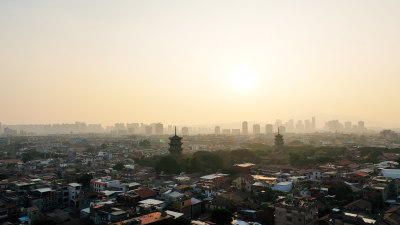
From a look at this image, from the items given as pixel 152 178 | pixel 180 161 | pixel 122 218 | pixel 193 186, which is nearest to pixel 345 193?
pixel 193 186

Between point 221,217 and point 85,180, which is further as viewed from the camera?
point 85,180

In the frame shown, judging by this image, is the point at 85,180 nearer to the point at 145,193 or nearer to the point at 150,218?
the point at 145,193

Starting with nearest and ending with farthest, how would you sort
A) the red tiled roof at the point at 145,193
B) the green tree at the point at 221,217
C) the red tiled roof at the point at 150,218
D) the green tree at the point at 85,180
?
the red tiled roof at the point at 150,218, the green tree at the point at 221,217, the red tiled roof at the point at 145,193, the green tree at the point at 85,180

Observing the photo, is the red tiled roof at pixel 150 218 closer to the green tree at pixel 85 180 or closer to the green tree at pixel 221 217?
the green tree at pixel 221 217

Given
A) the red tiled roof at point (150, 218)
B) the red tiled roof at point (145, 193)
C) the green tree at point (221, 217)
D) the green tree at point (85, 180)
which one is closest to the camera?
the red tiled roof at point (150, 218)

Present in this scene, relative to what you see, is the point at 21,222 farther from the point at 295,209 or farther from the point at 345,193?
the point at 345,193

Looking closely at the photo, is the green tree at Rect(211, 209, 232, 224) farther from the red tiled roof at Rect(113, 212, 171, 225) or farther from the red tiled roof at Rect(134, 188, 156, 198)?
the red tiled roof at Rect(134, 188, 156, 198)

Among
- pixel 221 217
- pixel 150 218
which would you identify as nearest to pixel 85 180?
pixel 150 218

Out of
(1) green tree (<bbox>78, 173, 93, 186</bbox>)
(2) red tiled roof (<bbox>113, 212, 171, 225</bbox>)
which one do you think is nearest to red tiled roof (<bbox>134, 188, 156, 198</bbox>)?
(2) red tiled roof (<bbox>113, 212, 171, 225</bbox>)

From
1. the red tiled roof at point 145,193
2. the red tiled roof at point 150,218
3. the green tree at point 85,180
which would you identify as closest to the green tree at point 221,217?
the red tiled roof at point 150,218

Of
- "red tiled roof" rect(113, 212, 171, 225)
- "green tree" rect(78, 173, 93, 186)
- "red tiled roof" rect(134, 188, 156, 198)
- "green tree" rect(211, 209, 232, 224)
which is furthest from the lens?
"green tree" rect(78, 173, 93, 186)

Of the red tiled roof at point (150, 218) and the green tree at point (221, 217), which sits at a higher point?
the red tiled roof at point (150, 218)
